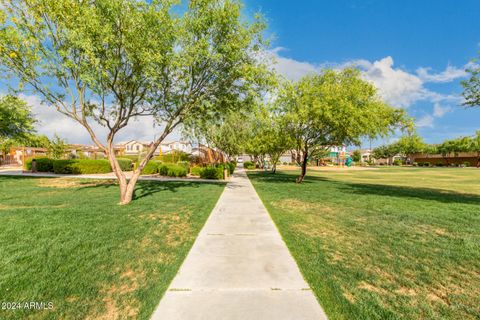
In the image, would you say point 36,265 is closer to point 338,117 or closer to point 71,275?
point 71,275

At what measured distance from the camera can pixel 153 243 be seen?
17.1ft

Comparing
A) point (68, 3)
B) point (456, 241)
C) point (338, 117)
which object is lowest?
point (456, 241)

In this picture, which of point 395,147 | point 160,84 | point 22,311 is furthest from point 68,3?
point 395,147

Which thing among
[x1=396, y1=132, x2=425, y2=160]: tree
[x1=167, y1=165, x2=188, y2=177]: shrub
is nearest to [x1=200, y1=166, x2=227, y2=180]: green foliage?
[x1=167, y1=165, x2=188, y2=177]: shrub

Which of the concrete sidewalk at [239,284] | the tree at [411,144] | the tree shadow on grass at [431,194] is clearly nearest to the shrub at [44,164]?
the concrete sidewalk at [239,284]

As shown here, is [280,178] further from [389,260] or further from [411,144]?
[411,144]

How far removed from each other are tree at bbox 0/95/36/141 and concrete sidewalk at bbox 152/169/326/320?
2151cm

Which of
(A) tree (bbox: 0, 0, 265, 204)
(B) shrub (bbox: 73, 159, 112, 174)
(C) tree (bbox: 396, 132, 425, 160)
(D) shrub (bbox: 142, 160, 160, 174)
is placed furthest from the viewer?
(C) tree (bbox: 396, 132, 425, 160)

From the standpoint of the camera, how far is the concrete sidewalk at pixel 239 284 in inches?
113

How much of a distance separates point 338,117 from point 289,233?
11.0 meters

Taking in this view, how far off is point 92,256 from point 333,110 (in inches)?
583

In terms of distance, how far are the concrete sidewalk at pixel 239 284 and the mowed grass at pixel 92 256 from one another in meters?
0.26

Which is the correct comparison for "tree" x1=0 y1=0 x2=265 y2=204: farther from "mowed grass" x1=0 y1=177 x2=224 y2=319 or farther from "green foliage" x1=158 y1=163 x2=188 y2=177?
"green foliage" x1=158 y1=163 x2=188 y2=177

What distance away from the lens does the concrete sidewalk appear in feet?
9.46
